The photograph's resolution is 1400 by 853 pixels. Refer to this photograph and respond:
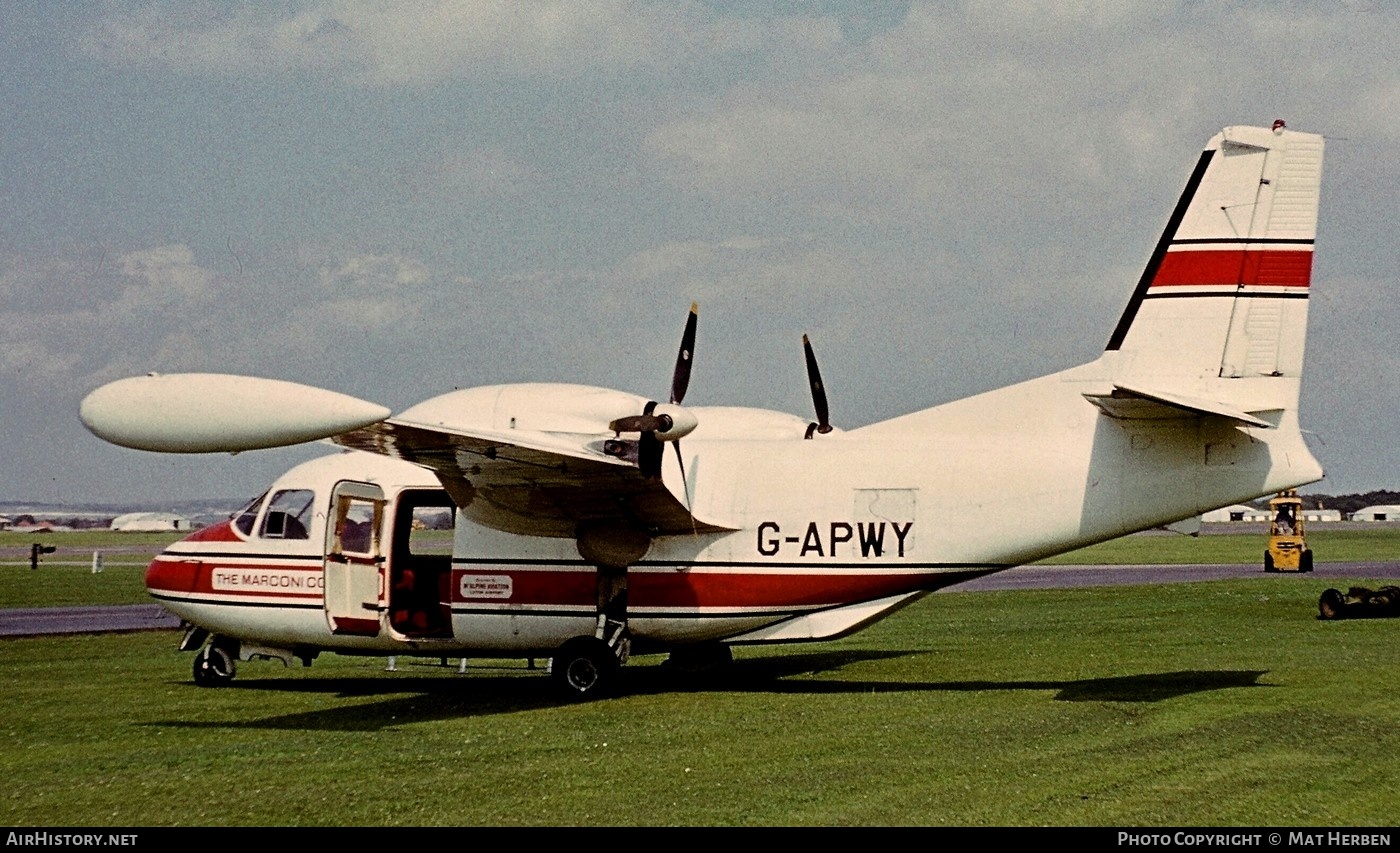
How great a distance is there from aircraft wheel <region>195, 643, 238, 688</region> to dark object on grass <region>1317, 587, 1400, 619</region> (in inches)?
771

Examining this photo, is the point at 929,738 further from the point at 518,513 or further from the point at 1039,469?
the point at 518,513

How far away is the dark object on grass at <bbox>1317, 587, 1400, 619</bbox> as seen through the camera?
25969 mm

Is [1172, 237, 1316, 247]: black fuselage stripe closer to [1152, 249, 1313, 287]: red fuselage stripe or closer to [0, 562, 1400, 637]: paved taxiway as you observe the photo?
[1152, 249, 1313, 287]: red fuselage stripe

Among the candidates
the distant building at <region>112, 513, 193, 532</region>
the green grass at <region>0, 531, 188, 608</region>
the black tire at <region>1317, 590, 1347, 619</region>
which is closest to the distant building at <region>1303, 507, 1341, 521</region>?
the distant building at <region>112, 513, 193, 532</region>

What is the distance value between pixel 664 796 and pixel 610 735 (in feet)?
11.6

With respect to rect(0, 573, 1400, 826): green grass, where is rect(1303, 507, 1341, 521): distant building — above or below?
above

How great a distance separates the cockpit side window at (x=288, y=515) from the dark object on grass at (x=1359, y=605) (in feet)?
61.3

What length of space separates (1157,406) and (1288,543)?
33.6 meters

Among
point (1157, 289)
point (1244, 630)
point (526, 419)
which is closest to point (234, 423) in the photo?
point (526, 419)

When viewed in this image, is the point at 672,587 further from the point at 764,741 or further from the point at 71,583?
the point at 71,583

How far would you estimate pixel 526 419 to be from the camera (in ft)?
51.7

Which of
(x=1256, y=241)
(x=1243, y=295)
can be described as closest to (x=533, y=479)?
(x=1243, y=295)

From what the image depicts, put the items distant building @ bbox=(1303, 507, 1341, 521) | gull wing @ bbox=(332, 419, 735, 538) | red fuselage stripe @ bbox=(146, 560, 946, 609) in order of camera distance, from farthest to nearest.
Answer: distant building @ bbox=(1303, 507, 1341, 521)
red fuselage stripe @ bbox=(146, 560, 946, 609)
gull wing @ bbox=(332, 419, 735, 538)

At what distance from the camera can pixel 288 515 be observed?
63.3 feet
